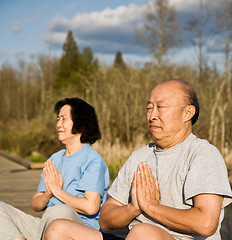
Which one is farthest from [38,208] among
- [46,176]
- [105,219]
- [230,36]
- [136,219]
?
[230,36]

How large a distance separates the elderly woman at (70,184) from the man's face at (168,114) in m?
0.72

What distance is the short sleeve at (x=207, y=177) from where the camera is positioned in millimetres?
1652

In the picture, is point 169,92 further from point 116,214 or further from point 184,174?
point 116,214

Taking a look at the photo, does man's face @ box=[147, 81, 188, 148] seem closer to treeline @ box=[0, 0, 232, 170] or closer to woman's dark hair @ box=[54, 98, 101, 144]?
woman's dark hair @ box=[54, 98, 101, 144]

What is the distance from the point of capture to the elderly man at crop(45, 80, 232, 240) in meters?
1.66

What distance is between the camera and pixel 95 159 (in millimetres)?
2602

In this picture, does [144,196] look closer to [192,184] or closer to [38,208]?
[192,184]

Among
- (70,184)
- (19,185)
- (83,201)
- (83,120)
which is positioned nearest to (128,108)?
(19,185)

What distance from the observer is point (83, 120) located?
2.84 m

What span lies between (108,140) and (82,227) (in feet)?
20.4

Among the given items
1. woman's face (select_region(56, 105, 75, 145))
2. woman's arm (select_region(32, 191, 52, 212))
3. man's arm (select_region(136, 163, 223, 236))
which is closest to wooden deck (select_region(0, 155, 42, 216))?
woman's arm (select_region(32, 191, 52, 212))

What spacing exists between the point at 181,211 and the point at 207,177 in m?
0.20

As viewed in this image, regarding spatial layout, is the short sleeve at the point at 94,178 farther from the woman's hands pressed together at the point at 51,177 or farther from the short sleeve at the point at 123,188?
the short sleeve at the point at 123,188

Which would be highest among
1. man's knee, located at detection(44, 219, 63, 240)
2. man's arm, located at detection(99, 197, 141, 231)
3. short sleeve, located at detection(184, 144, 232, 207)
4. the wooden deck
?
A: short sleeve, located at detection(184, 144, 232, 207)
